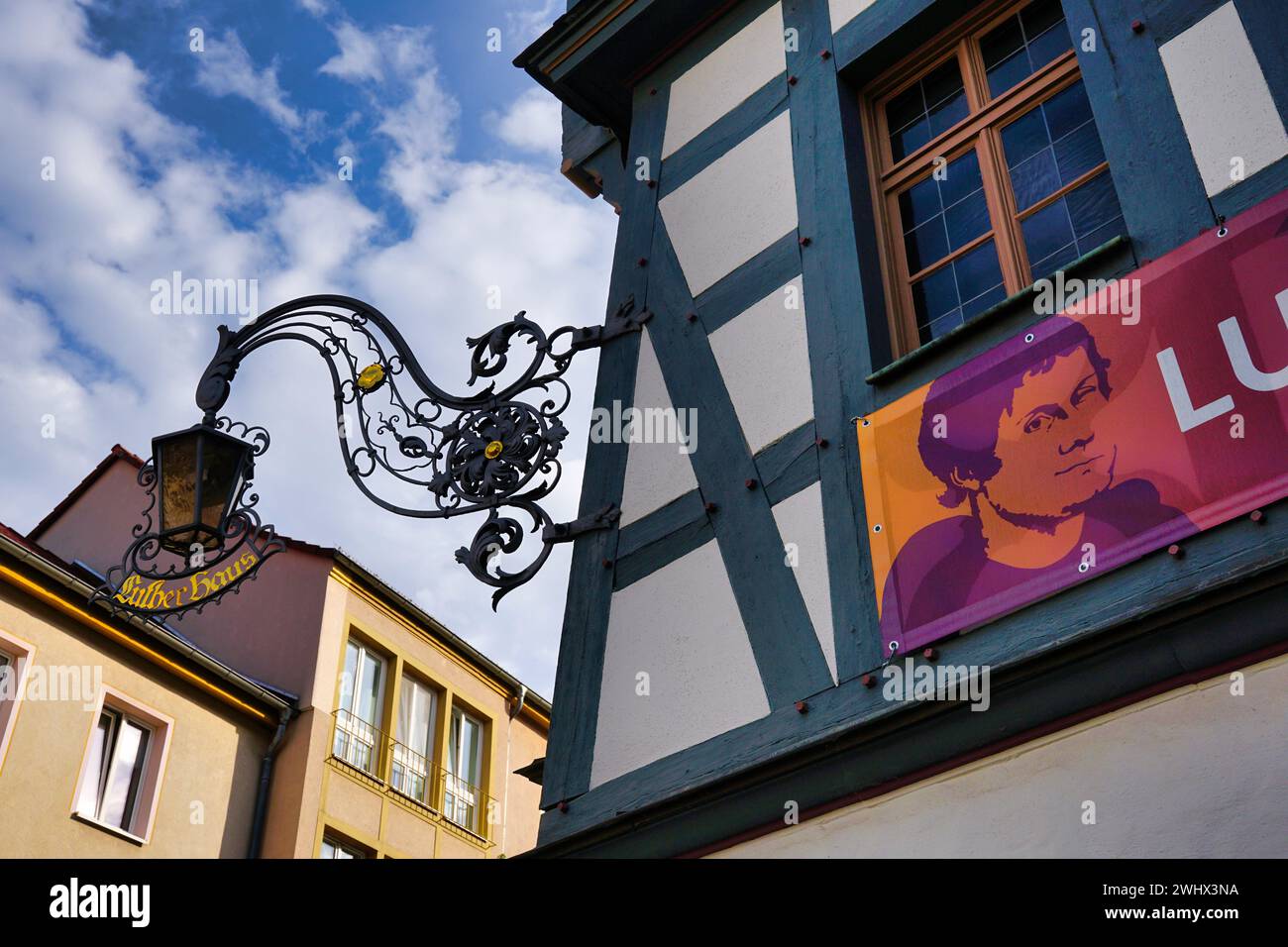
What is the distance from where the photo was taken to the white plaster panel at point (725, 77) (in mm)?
6398

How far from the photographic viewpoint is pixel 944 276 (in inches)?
213

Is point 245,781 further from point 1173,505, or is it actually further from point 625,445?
point 1173,505

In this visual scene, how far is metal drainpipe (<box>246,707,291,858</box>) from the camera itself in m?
16.5

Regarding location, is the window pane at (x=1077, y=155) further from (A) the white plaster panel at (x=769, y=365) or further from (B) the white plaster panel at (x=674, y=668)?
(B) the white plaster panel at (x=674, y=668)

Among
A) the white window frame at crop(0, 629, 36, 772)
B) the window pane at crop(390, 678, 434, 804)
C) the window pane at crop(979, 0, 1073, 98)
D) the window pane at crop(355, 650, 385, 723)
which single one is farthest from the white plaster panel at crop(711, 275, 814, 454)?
the window pane at crop(390, 678, 434, 804)

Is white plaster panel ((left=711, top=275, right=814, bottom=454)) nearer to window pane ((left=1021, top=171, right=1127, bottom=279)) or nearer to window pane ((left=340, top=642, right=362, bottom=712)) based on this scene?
window pane ((left=1021, top=171, right=1127, bottom=279))

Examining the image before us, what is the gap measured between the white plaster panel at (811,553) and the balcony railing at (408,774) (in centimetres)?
1370

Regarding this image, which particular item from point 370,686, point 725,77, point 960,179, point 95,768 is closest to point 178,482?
point 725,77

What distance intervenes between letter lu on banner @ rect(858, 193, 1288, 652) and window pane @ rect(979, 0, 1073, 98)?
151 cm

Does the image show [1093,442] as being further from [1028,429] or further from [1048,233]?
[1048,233]

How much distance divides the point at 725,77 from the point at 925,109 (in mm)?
1069

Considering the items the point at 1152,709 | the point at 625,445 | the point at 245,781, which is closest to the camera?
the point at 1152,709
